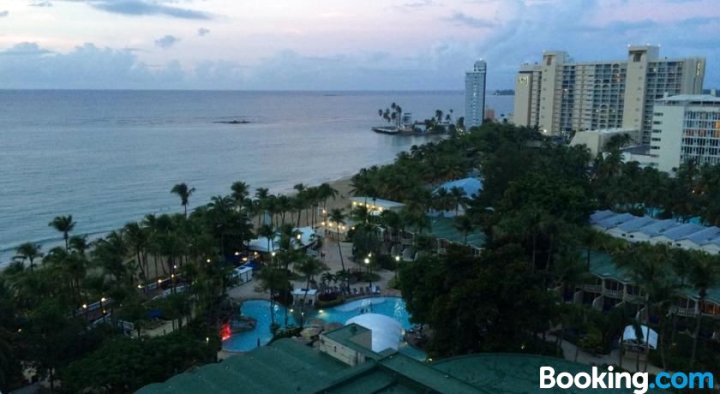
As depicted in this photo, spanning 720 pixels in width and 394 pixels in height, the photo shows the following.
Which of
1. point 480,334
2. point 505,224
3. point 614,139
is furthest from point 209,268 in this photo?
point 614,139

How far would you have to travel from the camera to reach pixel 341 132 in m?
186

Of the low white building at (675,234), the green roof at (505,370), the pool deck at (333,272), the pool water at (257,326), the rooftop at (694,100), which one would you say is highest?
the rooftop at (694,100)

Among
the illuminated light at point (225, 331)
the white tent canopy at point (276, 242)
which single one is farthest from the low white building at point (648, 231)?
the illuminated light at point (225, 331)

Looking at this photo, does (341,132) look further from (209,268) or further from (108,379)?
(108,379)

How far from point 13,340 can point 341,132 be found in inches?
6414

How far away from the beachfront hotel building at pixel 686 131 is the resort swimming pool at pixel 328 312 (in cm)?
5484

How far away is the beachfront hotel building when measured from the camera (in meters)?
74.6

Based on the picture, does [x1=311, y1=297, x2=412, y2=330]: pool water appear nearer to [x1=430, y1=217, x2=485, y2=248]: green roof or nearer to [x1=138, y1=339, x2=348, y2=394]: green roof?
[x1=430, y1=217, x2=485, y2=248]: green roof

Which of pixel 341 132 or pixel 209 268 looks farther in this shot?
pixel 341 132

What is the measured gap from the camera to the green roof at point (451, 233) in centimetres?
4214

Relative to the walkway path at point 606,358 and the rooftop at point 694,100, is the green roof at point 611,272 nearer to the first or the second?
the walkway path at point 606,358

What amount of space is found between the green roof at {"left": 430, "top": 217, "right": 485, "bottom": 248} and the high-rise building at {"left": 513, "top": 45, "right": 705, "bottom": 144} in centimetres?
7546

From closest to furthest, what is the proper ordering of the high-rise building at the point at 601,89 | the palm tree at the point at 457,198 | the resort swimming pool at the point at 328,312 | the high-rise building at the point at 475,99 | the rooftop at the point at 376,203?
the resort swimming pool at the point at 328,312, the palm tree at the point at 457,198, the rooftop at the point at 376,203, the high-rise building at the point at 601,89, the high-rise building at the point at 475,99

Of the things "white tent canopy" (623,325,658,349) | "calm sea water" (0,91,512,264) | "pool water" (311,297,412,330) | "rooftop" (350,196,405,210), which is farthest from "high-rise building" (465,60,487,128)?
"white tent canopy" (623,325,658,349)
